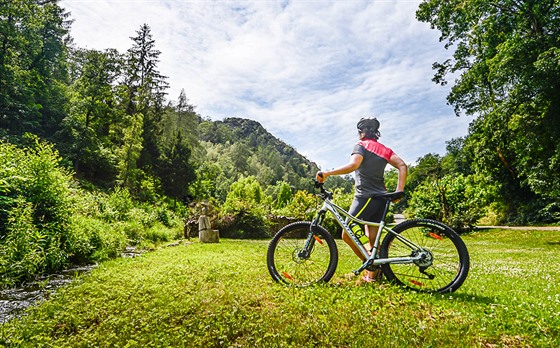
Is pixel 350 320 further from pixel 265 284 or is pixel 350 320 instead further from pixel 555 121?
pixel 555 121

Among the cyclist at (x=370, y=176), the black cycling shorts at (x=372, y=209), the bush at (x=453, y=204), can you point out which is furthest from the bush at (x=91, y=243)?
the bush at (x=453, y=204)

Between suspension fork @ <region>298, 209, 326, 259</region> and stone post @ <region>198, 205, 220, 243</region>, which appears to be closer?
suspension fork @ <region>298, 209, 326, 259</region>

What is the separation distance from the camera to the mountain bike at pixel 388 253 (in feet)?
13.0

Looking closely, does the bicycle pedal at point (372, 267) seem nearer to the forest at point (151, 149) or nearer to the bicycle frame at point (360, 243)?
the bicycle frame at point (360, 243)

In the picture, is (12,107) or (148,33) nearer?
(12,107)

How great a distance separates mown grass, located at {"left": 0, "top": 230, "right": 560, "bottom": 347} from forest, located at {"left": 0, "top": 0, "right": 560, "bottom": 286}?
321 cm

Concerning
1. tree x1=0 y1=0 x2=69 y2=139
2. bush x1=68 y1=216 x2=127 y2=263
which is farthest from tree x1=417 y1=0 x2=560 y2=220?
tree x1=0 y1=0 x2=69 y2=139

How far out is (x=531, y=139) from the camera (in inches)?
632

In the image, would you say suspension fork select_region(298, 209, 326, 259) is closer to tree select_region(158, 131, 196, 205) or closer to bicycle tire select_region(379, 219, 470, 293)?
bicycle tire select_region(379, 219, 470, 293)

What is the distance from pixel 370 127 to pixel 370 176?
86 cm

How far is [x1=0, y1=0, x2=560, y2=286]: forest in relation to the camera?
7.81 meters

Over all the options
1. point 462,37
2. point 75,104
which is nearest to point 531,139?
point 462,37

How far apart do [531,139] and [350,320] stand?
18414 mm

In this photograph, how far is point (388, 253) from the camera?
4.18 metres
